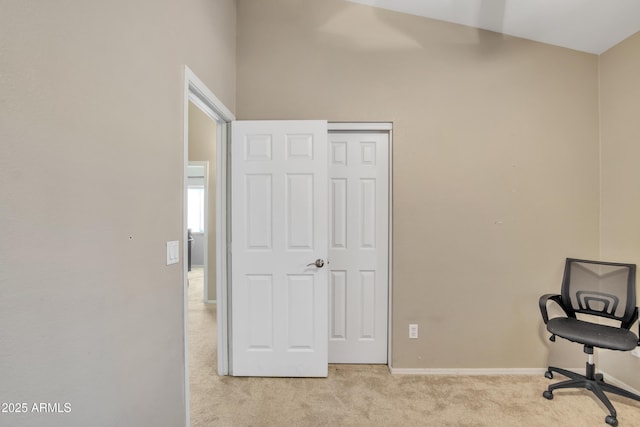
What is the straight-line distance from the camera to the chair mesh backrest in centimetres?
199

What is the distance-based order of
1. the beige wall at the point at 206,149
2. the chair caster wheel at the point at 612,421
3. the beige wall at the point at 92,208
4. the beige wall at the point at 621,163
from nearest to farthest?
the beige wall at the point at 92,208
the chair caster wheel at the point at 612,421
the beige wall at the point at 621,163
the beige wall at the point at 206,149

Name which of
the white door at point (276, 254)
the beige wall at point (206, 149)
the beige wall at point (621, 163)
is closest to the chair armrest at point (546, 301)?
the beige wall at point (621, 163)

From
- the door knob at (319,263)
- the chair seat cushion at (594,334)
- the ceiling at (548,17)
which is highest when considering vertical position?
the ceiling at (548,17)

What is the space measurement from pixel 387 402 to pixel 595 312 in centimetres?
178

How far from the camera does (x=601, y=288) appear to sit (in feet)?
7.06

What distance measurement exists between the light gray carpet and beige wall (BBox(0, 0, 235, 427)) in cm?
53

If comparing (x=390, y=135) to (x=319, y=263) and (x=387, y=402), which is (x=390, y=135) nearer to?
(x=319, y=263)

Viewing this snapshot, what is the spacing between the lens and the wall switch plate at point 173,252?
1.39m

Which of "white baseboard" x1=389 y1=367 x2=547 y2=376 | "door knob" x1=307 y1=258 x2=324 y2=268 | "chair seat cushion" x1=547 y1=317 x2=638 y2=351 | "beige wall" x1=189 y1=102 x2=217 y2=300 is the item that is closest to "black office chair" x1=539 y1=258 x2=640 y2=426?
"chair seat cushion" x1=547 y1=317 x2=638 y2=351

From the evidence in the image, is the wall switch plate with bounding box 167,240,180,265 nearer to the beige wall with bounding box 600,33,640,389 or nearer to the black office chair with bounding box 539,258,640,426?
the black office chair with bounding box 539,258,640,426

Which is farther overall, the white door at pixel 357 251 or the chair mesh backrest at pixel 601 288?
the white door at pixel 357 251

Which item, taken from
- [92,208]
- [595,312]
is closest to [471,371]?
[595,312]

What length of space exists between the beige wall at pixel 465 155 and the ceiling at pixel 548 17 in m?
0.08

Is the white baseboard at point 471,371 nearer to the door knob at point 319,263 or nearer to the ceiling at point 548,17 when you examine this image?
the door knob at point 319,263
